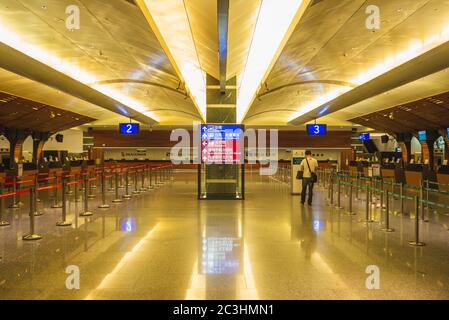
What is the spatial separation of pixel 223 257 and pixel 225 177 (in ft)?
Answer: 25.3

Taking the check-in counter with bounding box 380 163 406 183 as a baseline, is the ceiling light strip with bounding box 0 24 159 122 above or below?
above

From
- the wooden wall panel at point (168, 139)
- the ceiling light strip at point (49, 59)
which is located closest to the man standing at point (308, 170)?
the ceiling light strip at point (49, 59)

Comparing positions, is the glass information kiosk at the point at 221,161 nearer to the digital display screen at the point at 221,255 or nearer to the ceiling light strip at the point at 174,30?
the ceiling light strip at the point at 174,30

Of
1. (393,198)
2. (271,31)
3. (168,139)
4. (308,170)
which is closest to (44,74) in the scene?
(271,31)

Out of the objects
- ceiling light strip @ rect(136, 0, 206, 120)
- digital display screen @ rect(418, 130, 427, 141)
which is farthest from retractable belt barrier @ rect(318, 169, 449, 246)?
digital display screen @ rect(418, 130, 427, 141)

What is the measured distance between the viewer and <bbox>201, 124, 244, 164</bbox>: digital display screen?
12.5 metres

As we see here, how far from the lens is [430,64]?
9.85 metres

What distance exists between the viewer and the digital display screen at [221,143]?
1247cm

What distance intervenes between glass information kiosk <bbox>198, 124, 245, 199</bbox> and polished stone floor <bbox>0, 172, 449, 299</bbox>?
319 centimetres

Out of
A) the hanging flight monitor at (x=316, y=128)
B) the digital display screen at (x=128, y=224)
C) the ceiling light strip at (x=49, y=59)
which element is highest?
the ceiling light strip at (x=49, y=59)

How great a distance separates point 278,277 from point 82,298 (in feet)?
7.19

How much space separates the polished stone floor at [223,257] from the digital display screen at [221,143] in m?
3.18

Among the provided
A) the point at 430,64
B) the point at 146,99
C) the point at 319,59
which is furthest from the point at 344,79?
the point at 146,99

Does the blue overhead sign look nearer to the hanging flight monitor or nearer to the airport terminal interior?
the airport terminal interior
